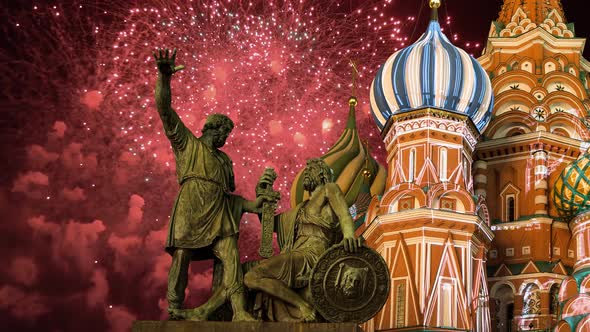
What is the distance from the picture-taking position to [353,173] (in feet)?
100

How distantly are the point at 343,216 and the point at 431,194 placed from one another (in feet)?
51.0

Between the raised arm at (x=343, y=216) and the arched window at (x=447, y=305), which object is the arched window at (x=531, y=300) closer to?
the arched window at (x=447, y=305)

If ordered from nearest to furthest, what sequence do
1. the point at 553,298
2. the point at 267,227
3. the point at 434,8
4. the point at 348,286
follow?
the point at 348,286 → the point at 267,227 → the point at 553,298 → the point at 434,8

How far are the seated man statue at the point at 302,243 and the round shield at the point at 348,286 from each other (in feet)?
0.45

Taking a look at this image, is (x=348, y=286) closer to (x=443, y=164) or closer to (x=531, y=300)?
(x=443, y=164)

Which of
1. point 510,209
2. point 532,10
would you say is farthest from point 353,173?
point 532,10

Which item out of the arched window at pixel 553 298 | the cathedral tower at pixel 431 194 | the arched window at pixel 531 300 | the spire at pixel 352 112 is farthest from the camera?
the spire at pixel 352 112

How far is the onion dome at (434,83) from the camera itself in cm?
2639

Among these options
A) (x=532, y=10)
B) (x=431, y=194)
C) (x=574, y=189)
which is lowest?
(x=431, y=194)

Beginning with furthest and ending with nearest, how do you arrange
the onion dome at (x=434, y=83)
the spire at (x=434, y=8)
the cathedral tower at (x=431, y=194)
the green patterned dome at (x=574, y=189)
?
the spire at (x=434, y=8), the green patterned dome at (x=574, y=189), the onion dome at (x=434, y=83), the cathedral tower at (x=431, y=194)

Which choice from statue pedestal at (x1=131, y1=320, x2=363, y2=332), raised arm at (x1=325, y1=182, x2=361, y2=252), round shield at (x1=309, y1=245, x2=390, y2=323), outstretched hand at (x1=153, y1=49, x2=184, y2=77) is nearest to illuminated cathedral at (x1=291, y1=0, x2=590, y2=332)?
raised arm at (x1=325, y1=182, x2=361, y2=252)

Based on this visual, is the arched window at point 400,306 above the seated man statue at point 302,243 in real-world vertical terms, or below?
above

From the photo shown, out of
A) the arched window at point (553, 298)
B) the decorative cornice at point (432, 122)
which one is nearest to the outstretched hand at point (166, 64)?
the decorative cornice at point (432, 122)

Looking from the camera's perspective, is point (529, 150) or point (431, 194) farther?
point (529, 150)
